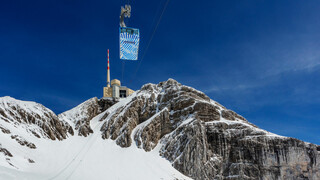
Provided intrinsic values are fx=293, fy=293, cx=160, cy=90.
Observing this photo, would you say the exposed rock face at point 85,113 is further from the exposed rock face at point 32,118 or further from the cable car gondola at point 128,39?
the cable car gondola at point 128,39

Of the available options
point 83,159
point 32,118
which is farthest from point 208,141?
point 32,118

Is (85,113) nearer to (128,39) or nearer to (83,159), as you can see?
(83,159)

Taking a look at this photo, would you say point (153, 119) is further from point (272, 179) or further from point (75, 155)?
point (272, 179)

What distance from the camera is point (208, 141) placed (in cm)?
9650

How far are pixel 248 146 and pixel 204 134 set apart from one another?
14250mm

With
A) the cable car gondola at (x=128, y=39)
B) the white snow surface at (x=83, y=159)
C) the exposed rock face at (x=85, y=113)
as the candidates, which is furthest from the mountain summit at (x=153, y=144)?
the cable car gondola at (x=128, y=39)

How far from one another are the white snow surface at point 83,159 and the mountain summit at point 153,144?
255 millimetres

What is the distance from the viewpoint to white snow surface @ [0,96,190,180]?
2685 inches

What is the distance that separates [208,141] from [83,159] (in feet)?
132

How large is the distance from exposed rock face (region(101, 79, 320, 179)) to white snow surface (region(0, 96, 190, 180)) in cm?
406

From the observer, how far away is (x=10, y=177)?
4672 cm

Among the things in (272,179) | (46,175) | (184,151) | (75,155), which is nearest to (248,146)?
(272,179)

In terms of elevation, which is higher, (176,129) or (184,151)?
(176,129)

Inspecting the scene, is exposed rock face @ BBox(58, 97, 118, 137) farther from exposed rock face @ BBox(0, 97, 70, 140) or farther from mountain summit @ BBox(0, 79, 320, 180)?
exposed rock face @ BBox(0, 97, 70, 140)
